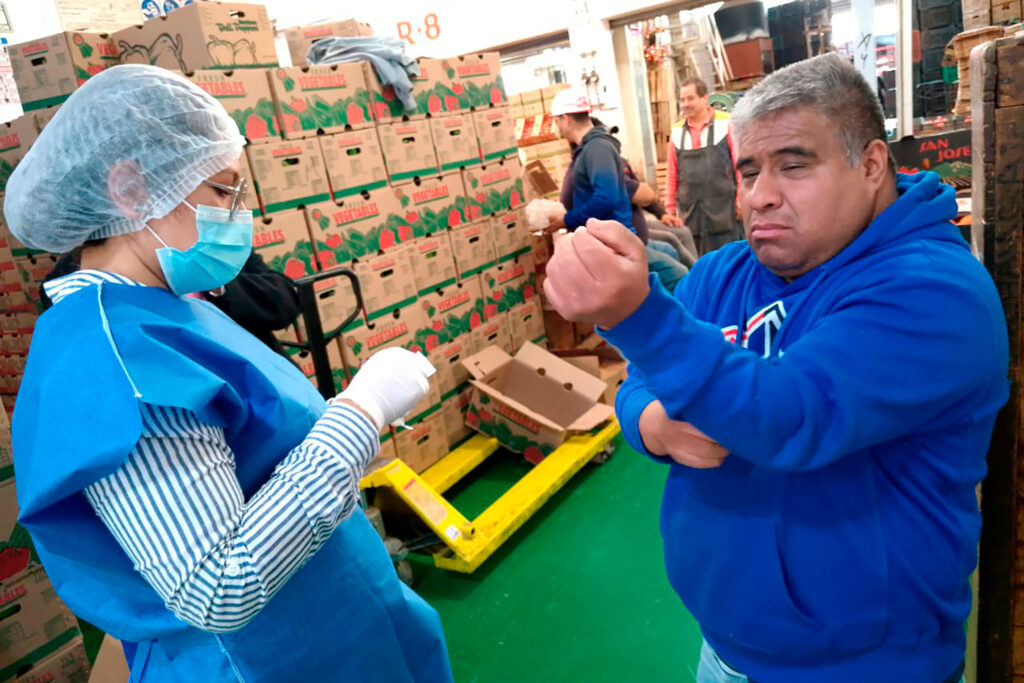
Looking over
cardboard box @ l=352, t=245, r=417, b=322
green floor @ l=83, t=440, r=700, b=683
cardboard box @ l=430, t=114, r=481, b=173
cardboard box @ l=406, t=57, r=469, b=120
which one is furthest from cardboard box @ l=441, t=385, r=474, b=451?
cardboard box @ l=406, t=57, r=469, b=120

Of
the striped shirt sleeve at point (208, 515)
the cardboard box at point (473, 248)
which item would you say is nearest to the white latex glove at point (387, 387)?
the striped shirt sleeve at point (208, 515)

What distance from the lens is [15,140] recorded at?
3.29 m

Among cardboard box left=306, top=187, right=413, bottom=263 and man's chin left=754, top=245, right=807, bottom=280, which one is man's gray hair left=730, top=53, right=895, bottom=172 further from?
cardboard box left=306, top=187, right=413, bottom=263

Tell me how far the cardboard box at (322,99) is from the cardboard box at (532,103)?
415cm

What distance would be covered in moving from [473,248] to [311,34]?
157 cm

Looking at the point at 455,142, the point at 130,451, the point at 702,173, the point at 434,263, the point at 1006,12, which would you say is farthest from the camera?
the point at 702,173

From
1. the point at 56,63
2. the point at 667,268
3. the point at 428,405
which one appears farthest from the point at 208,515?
the point at 667,268

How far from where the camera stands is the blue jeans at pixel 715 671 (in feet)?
3.78

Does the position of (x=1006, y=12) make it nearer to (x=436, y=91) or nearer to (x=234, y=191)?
(x=234, y=191)

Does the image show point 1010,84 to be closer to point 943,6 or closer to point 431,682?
point 431,682

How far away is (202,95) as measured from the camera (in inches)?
48.6

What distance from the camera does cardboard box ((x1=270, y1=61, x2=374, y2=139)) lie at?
3199 mm

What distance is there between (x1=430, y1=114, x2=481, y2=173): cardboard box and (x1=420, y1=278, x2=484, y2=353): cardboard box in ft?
2.42

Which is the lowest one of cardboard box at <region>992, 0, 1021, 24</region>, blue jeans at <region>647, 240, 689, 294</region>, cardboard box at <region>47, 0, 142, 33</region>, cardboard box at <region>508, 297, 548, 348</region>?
cardboard box at <region>508, 297, 548, 348</region>
